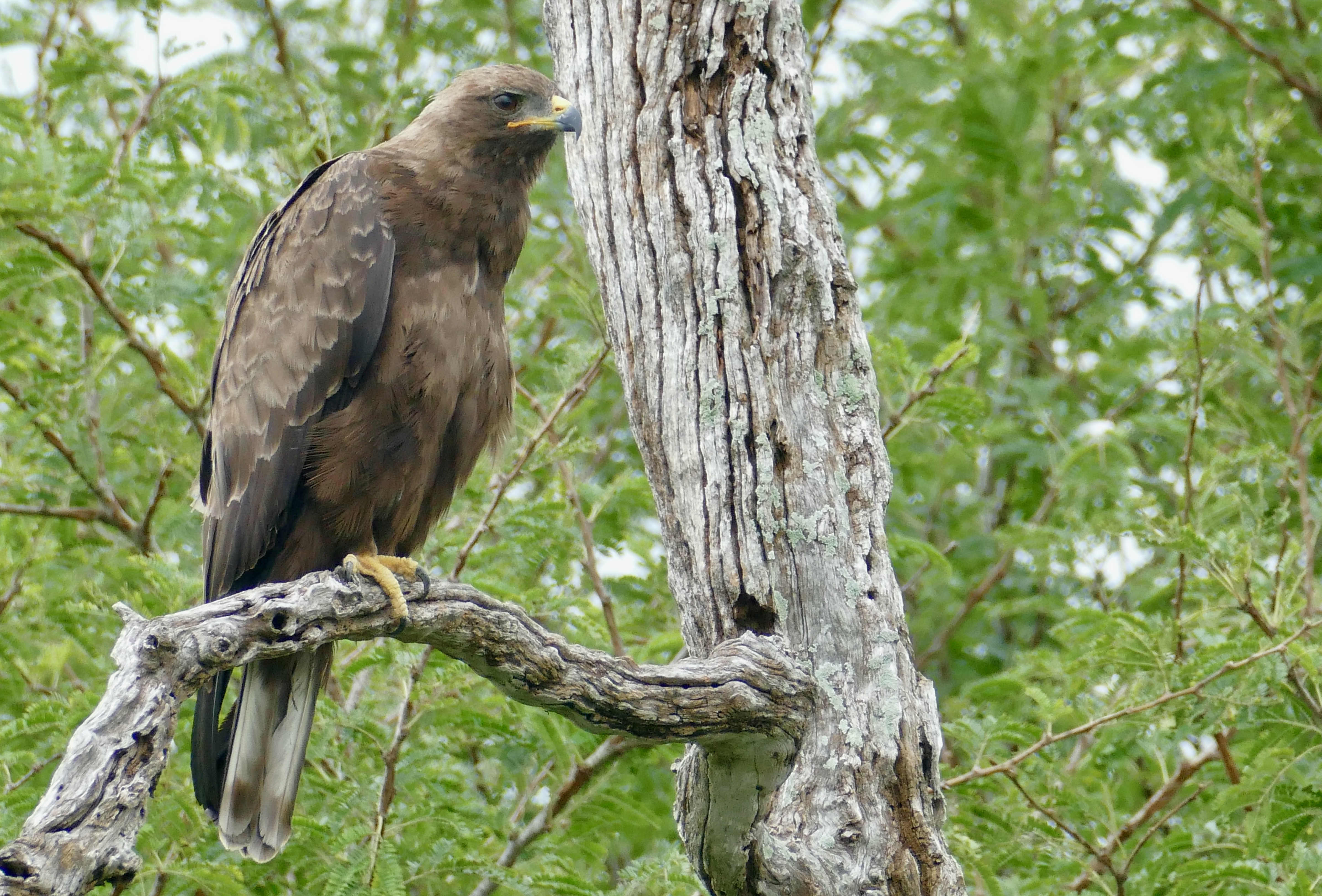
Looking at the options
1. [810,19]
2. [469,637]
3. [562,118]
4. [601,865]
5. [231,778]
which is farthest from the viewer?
[810,19]

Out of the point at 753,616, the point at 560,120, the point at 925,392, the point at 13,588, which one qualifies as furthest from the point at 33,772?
the point at 925,392

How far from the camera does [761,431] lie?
308 centimetres

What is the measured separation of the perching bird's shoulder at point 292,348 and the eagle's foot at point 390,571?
325 mm

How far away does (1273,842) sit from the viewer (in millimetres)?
3562

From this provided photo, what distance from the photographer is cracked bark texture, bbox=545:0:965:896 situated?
9.56 feet

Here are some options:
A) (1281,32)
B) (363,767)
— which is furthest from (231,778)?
(1281,32)

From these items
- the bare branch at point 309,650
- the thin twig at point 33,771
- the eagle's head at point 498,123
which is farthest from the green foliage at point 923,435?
the bare branch at point 309,650

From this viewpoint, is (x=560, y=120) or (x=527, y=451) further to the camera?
(x=527, y=451)

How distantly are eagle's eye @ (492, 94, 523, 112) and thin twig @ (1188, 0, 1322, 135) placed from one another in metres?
3.06

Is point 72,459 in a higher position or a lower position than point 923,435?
lower

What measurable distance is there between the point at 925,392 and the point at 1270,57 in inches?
105

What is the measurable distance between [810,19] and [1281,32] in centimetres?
203

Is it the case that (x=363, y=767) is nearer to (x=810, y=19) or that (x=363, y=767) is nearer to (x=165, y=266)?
(x=165, y=266)

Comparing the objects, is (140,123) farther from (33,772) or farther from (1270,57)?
(1270,57)
